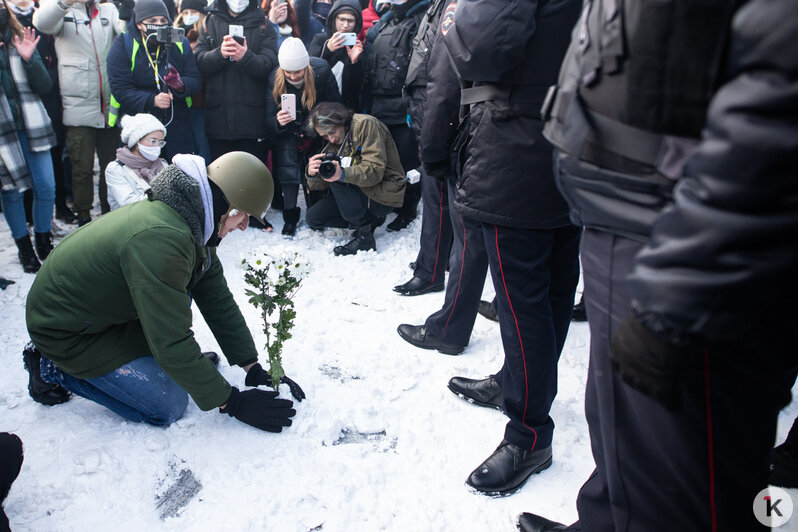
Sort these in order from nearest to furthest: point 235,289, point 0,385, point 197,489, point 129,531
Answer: point 129,531 < point 197,489 < point 0,385 < point 235,289

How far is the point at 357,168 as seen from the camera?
4.37 meters

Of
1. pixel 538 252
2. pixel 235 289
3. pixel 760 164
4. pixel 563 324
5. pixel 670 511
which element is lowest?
pixel 235 289

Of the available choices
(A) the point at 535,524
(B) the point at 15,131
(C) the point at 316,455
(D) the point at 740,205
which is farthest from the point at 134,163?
(D) the point at 740,205

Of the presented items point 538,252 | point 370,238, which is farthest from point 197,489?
point 370,238

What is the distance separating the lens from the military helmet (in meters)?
2.19

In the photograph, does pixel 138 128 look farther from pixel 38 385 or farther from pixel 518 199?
pixel 518 199

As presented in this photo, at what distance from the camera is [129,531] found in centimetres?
191

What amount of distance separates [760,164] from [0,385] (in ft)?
10.6

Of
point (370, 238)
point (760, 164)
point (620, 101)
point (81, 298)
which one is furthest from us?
point (370, 238)

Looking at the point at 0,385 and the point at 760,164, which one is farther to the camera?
the point at 0,385

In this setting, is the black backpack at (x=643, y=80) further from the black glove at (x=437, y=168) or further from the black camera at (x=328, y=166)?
the black camera at (x=328, y=166)

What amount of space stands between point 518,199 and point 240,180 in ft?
3.62

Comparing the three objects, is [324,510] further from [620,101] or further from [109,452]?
[620,101]

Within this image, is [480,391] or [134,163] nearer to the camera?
[480,391]
